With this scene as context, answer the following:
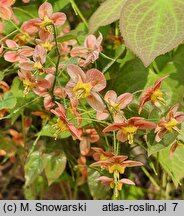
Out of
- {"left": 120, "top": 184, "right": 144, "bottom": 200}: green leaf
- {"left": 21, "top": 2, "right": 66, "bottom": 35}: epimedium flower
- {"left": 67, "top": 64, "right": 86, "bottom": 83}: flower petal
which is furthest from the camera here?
{"left": 120, "top": 184, "right": 144, "bottom": 200}: green leaf

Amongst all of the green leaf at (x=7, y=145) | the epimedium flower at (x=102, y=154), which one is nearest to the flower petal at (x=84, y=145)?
the epimedium flower at (x=102, y=154)

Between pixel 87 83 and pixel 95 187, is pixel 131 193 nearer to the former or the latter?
pixel 95 187

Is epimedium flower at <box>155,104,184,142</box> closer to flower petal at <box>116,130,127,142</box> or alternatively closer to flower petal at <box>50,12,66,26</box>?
flower petal at <box>116,130,127,142</box>

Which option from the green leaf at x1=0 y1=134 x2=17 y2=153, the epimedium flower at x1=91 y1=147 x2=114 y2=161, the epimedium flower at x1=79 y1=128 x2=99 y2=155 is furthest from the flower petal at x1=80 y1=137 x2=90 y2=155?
the green leaf at x1=0 y1=134 x2=17 y2=153

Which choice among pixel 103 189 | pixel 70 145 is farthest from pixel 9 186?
pixel 103 189

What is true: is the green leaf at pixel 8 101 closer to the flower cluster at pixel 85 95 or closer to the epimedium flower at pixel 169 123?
the flower cluster at pixel 85 95

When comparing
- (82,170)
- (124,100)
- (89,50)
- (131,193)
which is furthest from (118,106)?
(131,193)
